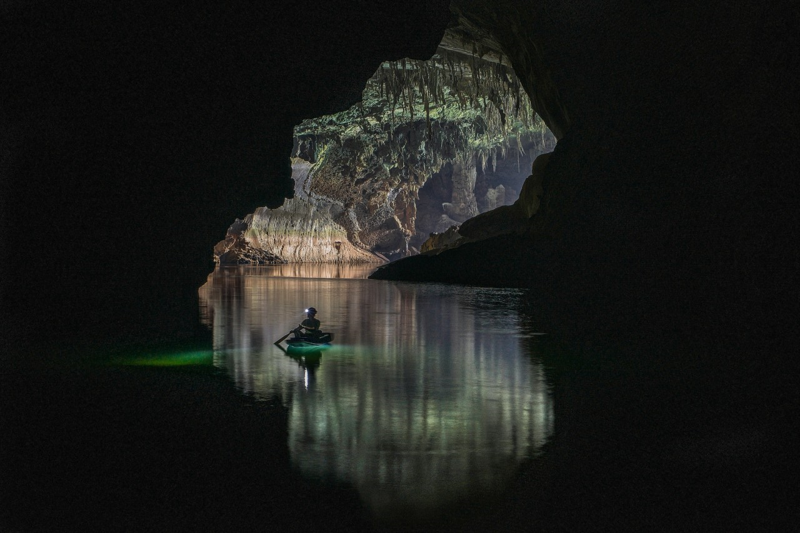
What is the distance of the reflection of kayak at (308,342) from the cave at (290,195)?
0.91m

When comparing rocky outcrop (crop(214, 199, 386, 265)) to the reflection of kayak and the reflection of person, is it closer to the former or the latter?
the reflection of person

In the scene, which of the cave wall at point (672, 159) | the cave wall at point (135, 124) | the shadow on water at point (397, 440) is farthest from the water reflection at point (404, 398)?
the cave wall at point (672, 159)

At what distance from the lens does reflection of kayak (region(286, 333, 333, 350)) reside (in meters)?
6.46

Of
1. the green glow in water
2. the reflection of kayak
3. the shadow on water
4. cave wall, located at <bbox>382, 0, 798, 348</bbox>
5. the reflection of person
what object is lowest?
the shadow on water

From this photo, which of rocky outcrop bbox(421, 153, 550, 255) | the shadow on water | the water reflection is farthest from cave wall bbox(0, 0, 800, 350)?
rocky outcrop bbox(421, 153, 550, 255)

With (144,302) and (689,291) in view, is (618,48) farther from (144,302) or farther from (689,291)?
(144,302)

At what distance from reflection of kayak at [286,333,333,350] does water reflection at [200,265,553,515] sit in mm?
163

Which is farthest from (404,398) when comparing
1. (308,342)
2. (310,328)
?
(310,328)

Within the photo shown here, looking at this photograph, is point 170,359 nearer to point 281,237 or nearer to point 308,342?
point 308,342

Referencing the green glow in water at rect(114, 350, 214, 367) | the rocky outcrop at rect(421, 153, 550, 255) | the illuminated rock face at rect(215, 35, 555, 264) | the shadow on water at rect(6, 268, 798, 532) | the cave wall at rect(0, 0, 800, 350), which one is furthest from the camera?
the illuminated rock face at rect(215, 35, 555, 264)

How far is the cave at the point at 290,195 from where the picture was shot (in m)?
2.82

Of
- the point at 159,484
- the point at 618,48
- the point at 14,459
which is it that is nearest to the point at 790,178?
the point at 618,48

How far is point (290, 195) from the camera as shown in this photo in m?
10.4

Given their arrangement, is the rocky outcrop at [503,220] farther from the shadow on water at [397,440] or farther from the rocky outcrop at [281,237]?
the rocky outcrop at [281,237]
